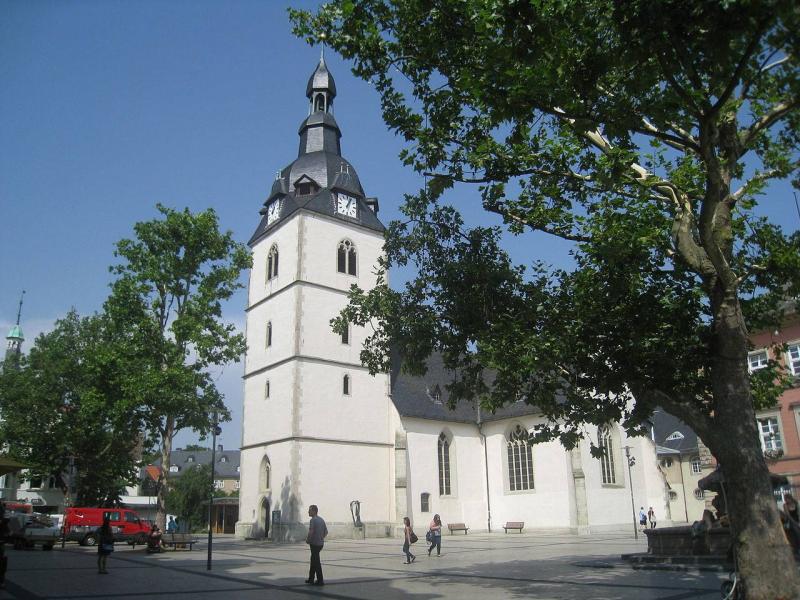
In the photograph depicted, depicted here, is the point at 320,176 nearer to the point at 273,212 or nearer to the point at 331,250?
the point at 273,212

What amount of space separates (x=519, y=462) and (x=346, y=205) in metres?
18.5

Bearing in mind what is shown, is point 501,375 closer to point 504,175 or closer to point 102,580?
point 504,175

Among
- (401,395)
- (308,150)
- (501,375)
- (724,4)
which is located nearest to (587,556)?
(501,375)

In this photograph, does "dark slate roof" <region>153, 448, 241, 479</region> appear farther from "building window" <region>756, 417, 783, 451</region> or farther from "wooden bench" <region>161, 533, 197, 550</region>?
"building window" <region>756, 417, 783, 451</region>

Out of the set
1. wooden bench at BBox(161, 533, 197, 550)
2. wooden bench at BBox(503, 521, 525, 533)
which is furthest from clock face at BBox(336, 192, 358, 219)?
wooden bench at BBox(161, 533, 197, 550)

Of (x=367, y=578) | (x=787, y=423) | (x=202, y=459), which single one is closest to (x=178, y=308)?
(x=367, y=578)

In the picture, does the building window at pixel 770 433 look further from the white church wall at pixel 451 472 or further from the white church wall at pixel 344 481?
the white church wall at pixel 344 481

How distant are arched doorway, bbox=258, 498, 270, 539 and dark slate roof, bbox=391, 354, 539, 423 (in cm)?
872

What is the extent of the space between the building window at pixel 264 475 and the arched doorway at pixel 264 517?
706 millimetres

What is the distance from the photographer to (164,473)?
85.7ft

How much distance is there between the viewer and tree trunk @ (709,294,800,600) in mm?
8094

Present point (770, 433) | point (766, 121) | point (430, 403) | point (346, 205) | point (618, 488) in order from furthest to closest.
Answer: point (346, 205) < point (430, 403) < point (618, 488) < point (770, 433) < point (766, 121)

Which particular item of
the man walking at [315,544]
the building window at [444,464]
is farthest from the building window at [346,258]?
the man walking at [315,544]

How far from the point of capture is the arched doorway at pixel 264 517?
34.6 m
